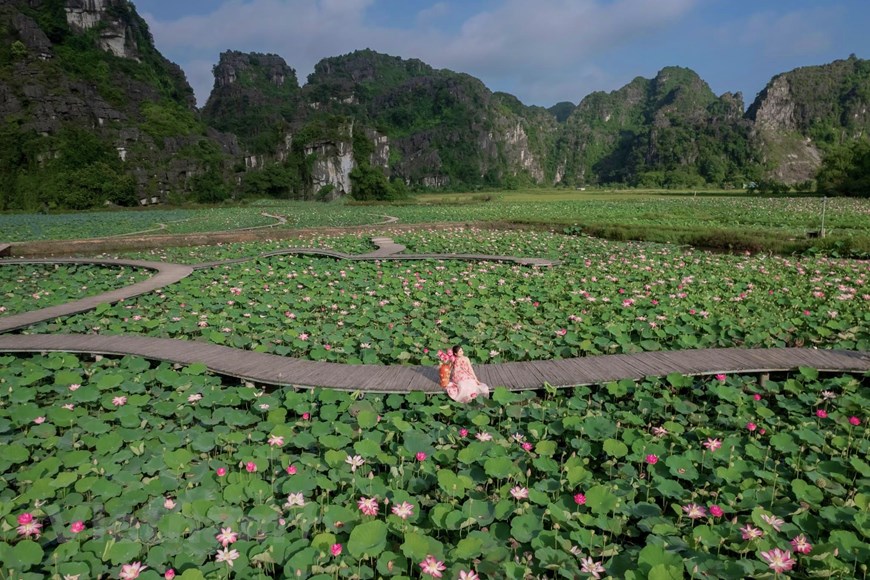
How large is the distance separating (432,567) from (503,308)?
488cm

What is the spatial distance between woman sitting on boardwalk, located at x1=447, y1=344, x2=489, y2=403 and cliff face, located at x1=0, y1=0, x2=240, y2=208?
147 feet

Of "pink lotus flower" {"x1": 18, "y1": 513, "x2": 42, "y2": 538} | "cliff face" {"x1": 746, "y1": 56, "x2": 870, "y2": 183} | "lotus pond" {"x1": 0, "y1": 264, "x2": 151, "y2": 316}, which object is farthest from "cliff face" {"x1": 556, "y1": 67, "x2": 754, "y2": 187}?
"pink lotus flower" {"x1": 18, "y1": 513, "x2": 42, "y2": 538}

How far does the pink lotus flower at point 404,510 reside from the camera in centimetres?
251

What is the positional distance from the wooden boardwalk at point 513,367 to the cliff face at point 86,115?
4257 cm

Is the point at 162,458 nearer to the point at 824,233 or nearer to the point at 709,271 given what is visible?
the point at 709,271

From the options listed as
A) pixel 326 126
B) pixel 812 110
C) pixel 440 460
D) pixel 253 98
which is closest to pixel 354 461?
pixel 440 460

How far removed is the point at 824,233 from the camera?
1293 cm

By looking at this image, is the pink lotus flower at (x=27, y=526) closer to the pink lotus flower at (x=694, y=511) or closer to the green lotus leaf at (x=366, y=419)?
the green lotus leaf at (x=366, y=419)

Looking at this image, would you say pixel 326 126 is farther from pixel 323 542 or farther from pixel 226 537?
pixel 323 542

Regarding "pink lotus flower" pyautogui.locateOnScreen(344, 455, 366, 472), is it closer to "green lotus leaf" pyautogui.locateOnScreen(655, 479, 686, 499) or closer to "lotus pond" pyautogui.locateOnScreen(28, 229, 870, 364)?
"green lotus leaf" pyautogui.locateOnScreen(655, 479, 686, 499)

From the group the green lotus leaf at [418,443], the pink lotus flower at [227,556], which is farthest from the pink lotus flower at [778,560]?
the pink lotus flower at [227,556]

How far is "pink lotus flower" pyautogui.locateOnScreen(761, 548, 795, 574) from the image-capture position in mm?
2111

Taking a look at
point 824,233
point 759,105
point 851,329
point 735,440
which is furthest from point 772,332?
point 759,105

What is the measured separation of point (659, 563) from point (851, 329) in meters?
5.14
